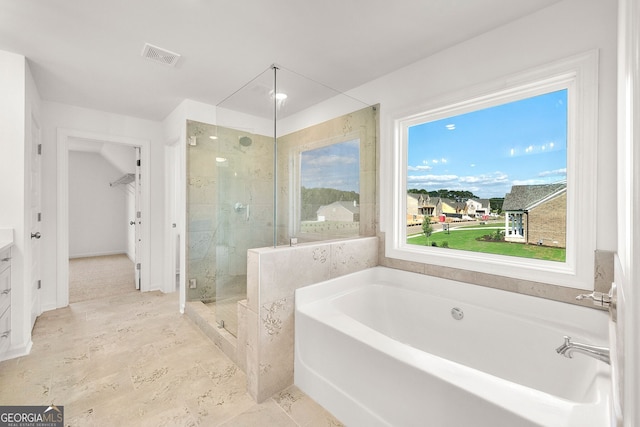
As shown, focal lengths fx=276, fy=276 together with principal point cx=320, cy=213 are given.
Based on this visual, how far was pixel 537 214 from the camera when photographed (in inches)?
72.4

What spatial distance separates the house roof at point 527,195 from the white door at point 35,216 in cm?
406

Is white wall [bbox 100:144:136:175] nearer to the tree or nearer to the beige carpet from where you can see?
the beige carpet

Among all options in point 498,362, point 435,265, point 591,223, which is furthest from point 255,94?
point 498,362

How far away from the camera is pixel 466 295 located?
1.96 metres

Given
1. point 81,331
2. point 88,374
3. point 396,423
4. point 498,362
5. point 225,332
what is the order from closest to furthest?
point 396,423 < point 498,362 < point 88,374 < point 225,332 < point 81,331

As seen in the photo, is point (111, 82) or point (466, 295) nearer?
point (466, 295)

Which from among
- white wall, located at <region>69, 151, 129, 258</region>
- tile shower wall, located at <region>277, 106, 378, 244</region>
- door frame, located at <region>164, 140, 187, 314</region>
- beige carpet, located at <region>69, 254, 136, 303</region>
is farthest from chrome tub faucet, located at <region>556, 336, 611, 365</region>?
white wall, located at <region>69, 151, 129, 258</region>

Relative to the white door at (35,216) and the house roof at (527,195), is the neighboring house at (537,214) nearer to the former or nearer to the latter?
the house roof at (527,195)

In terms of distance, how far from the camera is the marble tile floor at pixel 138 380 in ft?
5.13

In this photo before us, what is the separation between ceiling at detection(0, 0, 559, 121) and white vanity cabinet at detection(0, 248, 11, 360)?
1546 mm

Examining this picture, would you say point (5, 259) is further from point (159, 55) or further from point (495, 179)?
point (495, 179)

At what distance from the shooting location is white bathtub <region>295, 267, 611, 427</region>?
1015mm

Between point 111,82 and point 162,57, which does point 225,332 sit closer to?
point 162,57

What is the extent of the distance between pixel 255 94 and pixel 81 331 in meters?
2.69
